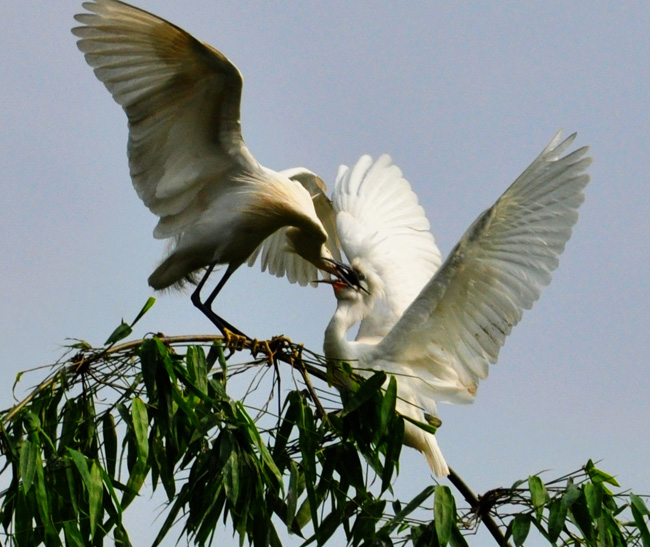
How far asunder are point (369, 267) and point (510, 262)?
1.40 m

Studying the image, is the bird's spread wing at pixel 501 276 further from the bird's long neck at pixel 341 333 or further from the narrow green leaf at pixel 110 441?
the narrow green leaf at pixel 110 441

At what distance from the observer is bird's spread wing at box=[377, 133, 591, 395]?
14.7ft

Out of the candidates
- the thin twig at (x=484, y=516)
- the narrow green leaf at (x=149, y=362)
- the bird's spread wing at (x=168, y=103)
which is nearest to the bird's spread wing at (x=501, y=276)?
the thin twig at (x=484, y=516)

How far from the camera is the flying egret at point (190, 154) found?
472 cm

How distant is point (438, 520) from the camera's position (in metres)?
3.02

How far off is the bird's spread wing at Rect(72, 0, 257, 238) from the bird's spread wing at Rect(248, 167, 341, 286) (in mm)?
1156

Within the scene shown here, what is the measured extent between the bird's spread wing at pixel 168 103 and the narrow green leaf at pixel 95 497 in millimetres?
2203

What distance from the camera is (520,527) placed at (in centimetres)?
304

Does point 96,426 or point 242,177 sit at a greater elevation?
point 242,177

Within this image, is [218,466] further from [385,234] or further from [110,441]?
[385,234]

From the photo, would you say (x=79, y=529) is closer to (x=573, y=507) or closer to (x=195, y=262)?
(x=573, y=507)

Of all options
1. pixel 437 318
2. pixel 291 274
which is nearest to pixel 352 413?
pixel 437 318

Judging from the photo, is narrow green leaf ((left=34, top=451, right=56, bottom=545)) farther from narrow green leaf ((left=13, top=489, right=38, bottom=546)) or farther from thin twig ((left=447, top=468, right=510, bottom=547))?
thin twig ((left=447, top=468, right=510, bottom=547))

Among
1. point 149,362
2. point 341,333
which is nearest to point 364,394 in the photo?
point 149,362
